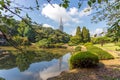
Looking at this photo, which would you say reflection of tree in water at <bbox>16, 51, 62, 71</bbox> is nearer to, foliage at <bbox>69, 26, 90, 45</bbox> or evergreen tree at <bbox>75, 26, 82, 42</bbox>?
foliage at <bbox>69, 26, 90, 45</bbox>

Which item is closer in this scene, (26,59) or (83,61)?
A: (26,59)

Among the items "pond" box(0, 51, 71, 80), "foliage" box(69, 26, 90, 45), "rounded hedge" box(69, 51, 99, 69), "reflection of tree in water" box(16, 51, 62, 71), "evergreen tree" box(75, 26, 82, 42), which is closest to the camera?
"reflection of tree in water" box(16, 51, 62, 71)

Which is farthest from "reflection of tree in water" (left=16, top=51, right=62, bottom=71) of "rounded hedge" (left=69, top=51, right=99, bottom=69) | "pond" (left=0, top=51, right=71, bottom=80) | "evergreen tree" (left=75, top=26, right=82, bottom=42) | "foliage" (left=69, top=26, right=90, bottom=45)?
"evergreen tree" (left=75, top=26, right=82, bottom=42)

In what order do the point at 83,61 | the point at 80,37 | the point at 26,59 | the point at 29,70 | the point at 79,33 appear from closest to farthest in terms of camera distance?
the point at 26,59 < the point at 83,61 < the point at 29,70 < the point at 80,37 < the point at 79,33

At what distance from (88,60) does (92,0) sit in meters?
9.14

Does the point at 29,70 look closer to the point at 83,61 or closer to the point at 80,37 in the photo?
the point at 83,61

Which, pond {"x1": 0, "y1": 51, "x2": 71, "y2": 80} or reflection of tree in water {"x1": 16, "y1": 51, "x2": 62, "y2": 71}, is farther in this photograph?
pond {"x1": 0, "y1": 51, "x2": 71, "y2": 80}

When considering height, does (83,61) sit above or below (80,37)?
below

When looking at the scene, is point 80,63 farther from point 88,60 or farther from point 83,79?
point 83,79

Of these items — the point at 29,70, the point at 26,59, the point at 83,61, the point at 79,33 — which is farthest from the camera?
the point at 79,33

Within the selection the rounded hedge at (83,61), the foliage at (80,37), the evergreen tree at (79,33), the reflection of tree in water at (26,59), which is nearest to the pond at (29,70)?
the reflection of tree in water at (26,59)

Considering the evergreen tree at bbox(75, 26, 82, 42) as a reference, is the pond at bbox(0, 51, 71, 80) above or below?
below

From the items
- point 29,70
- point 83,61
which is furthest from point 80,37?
point 83,61

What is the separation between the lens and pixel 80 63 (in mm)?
11148
